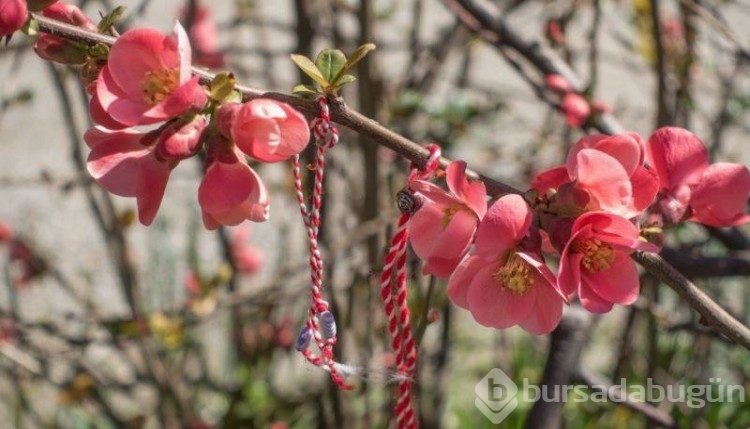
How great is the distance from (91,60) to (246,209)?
14 cm

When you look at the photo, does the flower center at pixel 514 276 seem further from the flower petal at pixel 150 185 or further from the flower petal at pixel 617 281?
the flower petal at pixel 150 185

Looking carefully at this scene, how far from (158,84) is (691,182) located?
0.38m

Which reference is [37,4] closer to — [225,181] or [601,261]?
[225,181]

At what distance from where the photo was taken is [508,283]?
23.9 inches

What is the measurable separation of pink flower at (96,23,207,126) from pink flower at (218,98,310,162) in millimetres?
25

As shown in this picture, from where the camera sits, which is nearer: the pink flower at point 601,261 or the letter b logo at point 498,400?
the pink flower at point 601,261

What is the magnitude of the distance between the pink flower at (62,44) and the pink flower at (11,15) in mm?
42

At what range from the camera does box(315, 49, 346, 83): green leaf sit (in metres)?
0.60

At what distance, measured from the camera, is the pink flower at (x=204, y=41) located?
5.84ft

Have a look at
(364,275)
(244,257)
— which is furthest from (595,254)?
(244,257)

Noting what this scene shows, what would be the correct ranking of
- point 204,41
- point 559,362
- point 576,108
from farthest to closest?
→ point 204,41, point 576,108, point 559,362

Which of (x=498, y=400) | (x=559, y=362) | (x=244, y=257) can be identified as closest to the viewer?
(x=559, y=362)

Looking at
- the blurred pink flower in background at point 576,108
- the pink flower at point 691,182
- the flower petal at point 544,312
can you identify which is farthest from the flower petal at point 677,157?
the blurred pink flower in background at point 576,108

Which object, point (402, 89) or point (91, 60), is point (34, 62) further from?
point (91, 60)
